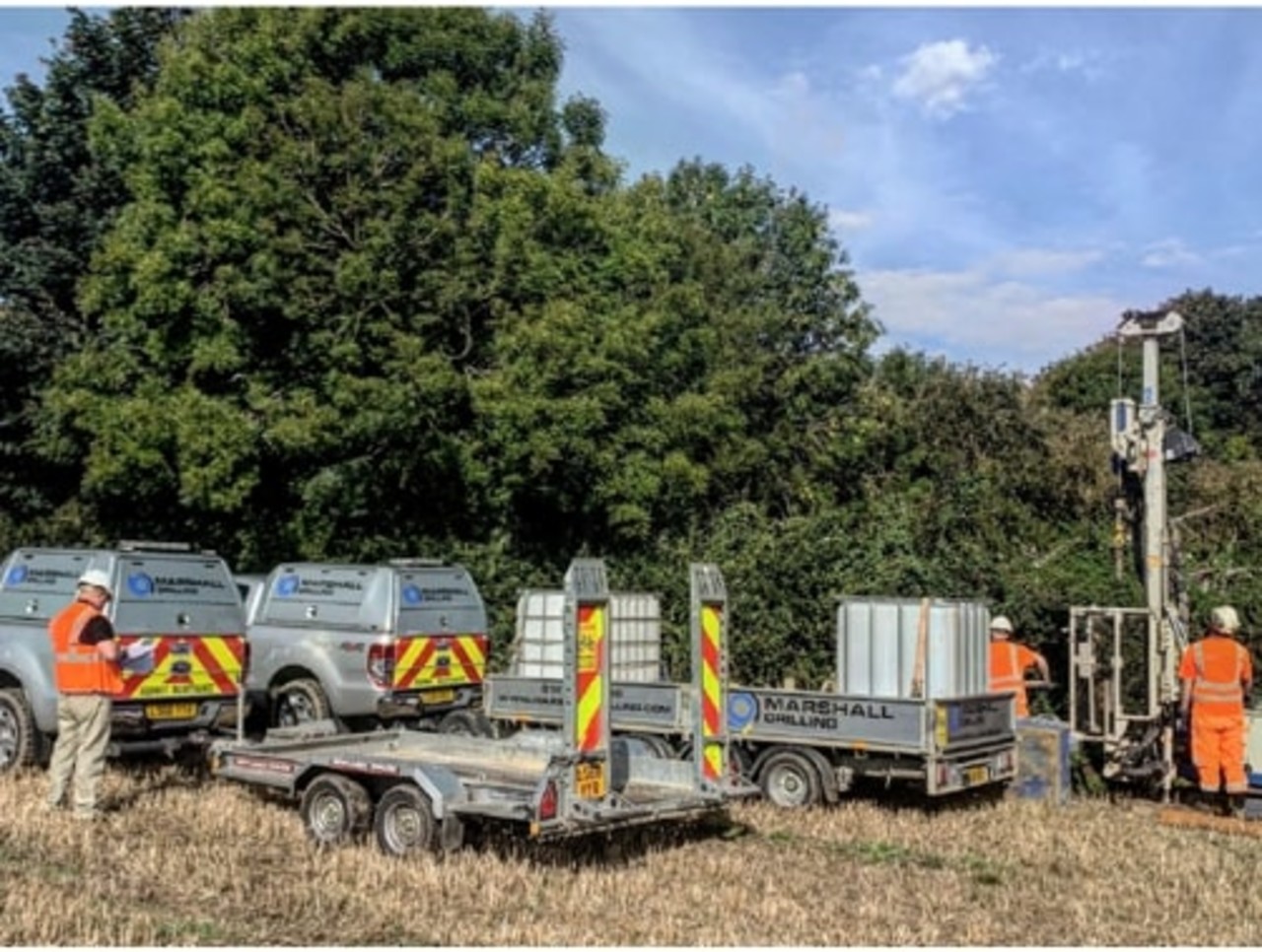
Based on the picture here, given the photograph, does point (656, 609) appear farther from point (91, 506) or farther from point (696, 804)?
point (91, 506)

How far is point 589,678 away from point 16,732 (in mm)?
6113

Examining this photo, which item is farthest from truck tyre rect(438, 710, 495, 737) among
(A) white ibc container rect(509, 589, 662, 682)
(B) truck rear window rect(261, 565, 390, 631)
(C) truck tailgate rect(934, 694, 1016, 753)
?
(C) truck tailgate rect(934, 694, 1016, 753)

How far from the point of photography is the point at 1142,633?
13.5 metres

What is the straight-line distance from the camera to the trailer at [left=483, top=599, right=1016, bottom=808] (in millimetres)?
11195

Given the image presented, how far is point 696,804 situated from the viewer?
9.50 metres

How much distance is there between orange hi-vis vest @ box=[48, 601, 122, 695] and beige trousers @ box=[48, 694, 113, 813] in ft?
0.27

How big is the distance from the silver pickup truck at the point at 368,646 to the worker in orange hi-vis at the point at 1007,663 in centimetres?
507

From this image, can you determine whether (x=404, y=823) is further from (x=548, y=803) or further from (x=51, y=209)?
(x=51, y=209)

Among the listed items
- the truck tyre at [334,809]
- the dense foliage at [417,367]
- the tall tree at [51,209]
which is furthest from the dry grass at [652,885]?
the tall tree at [51,209]

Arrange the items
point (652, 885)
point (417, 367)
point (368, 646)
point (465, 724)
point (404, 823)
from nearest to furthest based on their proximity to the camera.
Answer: point (652, 885) → point (404, 823) → point (368, 646) → point (465, 724) → point (417, 367)

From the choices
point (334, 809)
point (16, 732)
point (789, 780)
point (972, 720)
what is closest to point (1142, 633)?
point (972, 720)

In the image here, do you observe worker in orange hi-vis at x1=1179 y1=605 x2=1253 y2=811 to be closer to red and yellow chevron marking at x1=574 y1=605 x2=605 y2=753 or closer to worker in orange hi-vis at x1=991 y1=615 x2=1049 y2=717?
worker in orange hi-vis at x1=991 y1=615 x2=1049 y2=717

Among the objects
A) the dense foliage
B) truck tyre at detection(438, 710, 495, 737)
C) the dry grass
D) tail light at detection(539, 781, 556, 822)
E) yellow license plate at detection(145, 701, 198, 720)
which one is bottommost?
the dry grass

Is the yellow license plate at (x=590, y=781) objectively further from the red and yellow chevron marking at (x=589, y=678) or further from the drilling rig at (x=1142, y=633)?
the drilling rig at (x=1142, y=633)
